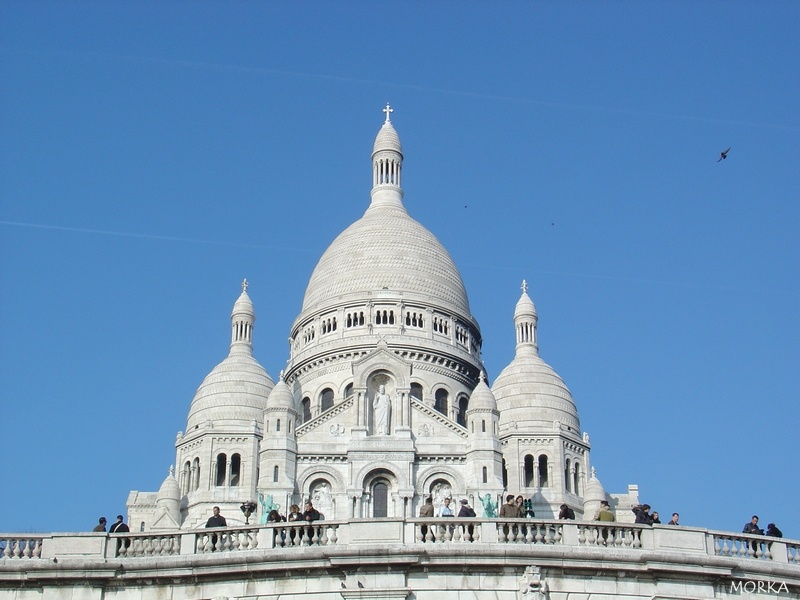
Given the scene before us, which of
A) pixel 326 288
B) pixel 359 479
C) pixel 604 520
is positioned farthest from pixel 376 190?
pixel 604 520

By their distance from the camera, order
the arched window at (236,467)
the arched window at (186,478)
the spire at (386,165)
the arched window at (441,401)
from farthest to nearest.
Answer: the spire at (386,165) → the arched window at (441,401) → the arched window at (186,478) → the arched window at (236,467)

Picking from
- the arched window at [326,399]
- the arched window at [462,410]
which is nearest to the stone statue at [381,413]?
the arched window at [326,399]

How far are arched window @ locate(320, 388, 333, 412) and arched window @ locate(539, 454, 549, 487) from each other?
1245 cm

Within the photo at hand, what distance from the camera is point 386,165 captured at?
331 feet

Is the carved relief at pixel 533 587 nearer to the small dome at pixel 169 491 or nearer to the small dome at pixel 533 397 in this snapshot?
the small dome at pixel 169 491

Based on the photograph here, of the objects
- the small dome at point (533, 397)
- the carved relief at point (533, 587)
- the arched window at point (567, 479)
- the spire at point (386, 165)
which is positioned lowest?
the carved relief at point (533, 587)

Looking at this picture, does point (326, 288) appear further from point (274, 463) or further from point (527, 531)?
point (527, 531)

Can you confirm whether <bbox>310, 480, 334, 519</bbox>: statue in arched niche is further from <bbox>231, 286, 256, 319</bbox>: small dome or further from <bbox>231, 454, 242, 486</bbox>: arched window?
<bbox>231, 286, 256, 319</bbox>: small dome

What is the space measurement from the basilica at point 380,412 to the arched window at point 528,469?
4.7 inches

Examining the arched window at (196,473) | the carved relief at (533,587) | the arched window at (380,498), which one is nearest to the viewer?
the carved relief at (533,587)

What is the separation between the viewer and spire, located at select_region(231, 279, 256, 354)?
88.2m

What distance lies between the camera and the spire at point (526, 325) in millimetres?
88250

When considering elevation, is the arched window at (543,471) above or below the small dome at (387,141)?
below

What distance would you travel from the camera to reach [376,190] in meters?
100
